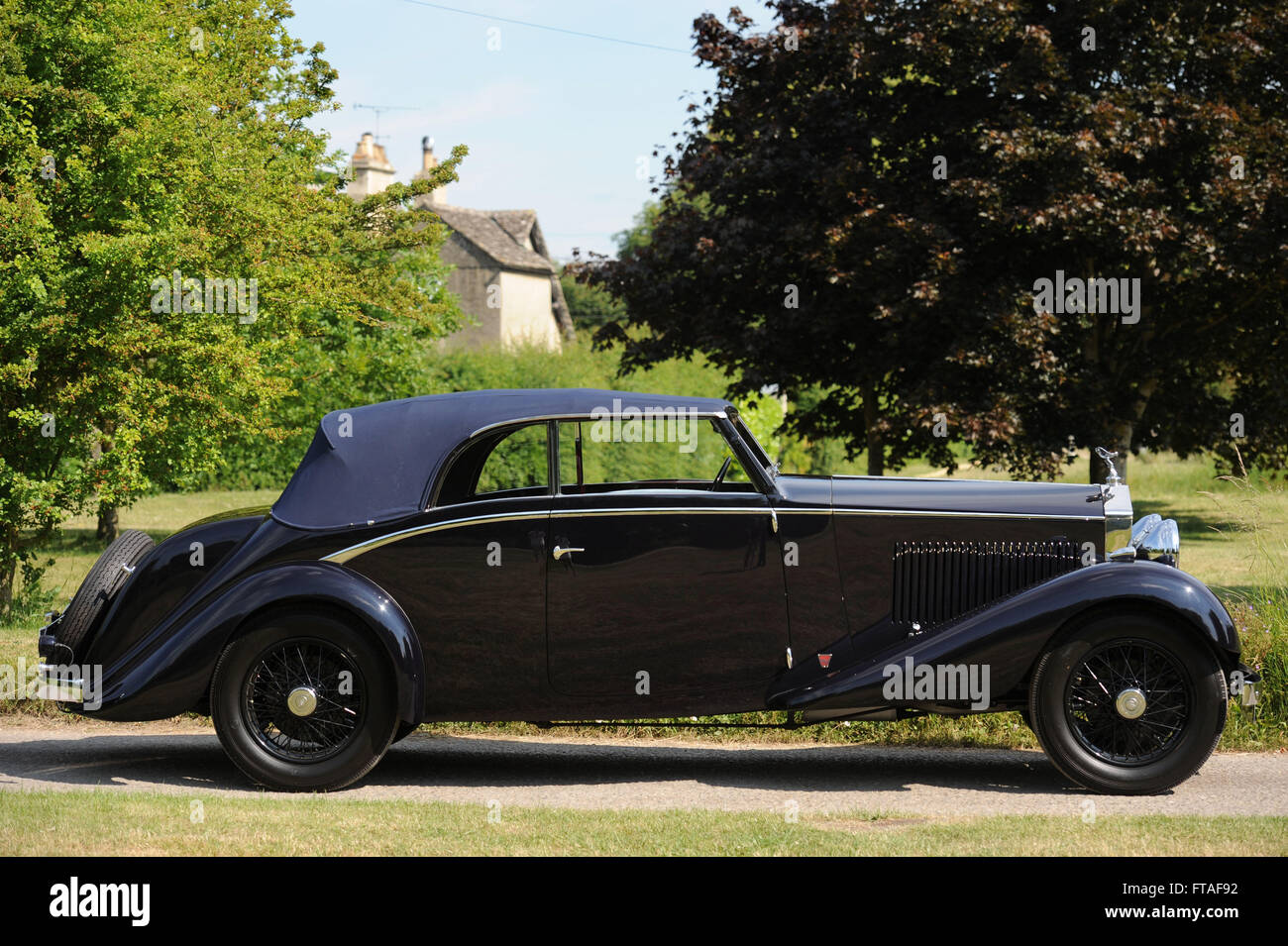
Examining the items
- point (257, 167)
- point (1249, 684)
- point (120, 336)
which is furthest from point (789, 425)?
point (1249, 684)

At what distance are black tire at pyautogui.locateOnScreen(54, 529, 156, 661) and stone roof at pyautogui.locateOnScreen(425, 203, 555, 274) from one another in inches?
1933

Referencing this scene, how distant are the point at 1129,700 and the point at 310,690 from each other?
381 cm

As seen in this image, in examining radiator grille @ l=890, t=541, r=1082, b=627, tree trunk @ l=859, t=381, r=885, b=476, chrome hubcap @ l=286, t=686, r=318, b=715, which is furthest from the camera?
tree trunk @ l=859, t=381, r=885, b=476

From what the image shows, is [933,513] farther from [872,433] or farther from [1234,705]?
[872,433]

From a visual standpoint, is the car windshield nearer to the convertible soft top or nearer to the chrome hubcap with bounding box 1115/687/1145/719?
the convertible soft top

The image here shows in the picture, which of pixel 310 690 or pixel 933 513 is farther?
pixel 933 513

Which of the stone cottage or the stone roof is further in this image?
the stone roof

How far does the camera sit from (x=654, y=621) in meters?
6.38

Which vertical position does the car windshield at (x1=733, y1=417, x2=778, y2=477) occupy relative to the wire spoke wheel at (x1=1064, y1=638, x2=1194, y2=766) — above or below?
above

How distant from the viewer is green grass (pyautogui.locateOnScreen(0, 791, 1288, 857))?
5195 millimetres

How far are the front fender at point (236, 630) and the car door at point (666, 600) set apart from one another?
2.27 ft

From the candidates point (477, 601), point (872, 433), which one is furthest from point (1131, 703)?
point (872, 433)

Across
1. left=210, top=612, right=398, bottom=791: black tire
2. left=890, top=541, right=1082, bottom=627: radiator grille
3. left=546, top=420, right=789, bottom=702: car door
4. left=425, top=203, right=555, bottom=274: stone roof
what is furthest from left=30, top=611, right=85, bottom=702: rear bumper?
left=425, top=203, right=555, bottom=274: stone roof

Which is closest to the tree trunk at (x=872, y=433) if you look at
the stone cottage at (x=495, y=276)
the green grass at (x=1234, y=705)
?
the green grass at (x=1234, y=705)
